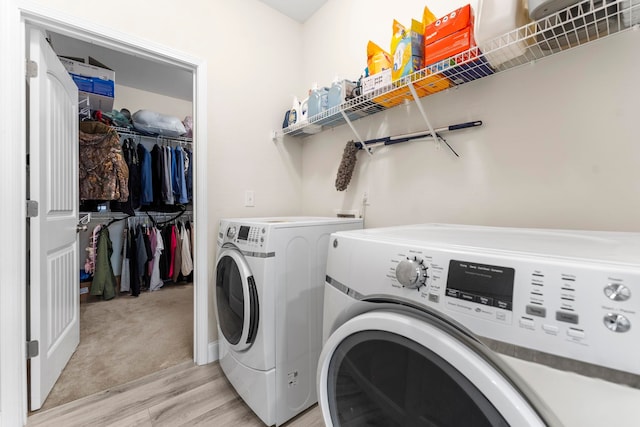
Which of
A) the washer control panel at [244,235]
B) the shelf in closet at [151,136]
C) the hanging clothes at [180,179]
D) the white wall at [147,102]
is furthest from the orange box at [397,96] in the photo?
the white wall at [147,102]

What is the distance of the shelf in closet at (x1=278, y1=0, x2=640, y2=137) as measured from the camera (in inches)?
31.6

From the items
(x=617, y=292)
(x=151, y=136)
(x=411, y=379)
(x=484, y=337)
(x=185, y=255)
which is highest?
(x=151, y=136)

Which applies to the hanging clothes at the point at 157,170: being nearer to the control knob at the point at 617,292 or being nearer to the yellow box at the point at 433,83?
the yellow box at the point at 433,83

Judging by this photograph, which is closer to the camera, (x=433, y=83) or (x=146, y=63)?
(x=433, y=83)

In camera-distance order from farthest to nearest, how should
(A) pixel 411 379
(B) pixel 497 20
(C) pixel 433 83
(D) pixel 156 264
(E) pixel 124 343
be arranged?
1. (D) pixel 156 264
2. (E) pixel 124 343
3. (C) pixel 433 83
4. (B) pixel 497 20
5. (A) pixel 411 379

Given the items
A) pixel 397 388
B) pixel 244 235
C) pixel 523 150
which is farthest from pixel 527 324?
pixel 244 235

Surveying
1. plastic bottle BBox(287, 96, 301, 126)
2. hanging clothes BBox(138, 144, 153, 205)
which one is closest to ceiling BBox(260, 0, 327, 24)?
plastic bottle BBox(287, 96, 301, 126)

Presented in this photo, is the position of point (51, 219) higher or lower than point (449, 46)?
lower

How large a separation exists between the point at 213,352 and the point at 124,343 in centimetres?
76

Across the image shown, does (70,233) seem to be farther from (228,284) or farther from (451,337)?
(451,337)

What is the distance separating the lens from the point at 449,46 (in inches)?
40.7

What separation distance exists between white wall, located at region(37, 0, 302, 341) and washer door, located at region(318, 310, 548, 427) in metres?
A: 1.30

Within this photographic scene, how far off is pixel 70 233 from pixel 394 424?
7.00ft

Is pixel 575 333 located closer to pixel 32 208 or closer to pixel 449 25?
pixel 449 25
